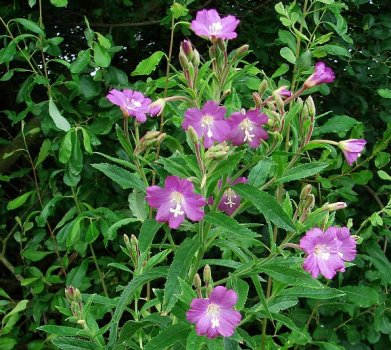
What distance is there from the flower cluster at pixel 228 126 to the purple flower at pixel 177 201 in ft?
0.26

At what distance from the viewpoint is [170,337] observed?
3.86ft

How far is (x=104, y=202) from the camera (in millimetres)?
2029

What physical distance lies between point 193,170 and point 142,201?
38 centimetres

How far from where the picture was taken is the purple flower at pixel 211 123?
1.04 meters

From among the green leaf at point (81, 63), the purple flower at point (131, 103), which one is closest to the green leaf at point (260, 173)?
the purple flower at point (131, 103)

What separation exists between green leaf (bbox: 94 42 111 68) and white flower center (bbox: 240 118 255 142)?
0.80 m

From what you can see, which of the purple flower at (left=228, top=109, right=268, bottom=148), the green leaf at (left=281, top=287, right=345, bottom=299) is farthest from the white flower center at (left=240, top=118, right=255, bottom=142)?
the green leaf at (left=281, top=287, right=345, bottom=299)

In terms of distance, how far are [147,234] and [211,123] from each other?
8.6 inches

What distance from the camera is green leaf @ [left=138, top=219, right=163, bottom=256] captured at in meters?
1.10

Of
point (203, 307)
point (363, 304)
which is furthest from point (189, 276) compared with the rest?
point (363, 304)

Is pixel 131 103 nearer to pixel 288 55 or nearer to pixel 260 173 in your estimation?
pixel 260 173

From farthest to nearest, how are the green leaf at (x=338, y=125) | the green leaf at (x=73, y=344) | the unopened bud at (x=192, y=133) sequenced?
1. the green leaf at (x=338, y=125)
2. the green leaf at (x=73, y=344)
3. the unopened bud at (x=192, y=133)

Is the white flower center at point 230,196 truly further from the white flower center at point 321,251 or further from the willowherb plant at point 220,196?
the white flower center at point 321,251

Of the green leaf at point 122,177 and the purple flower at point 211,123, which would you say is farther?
the green leaf at point 122,177
